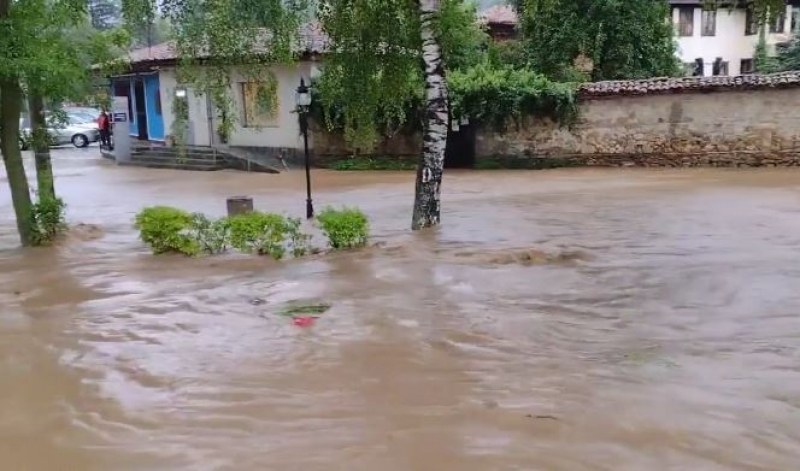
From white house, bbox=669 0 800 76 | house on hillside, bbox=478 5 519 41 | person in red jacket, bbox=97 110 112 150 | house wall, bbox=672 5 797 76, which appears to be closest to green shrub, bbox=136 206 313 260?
house on hillside, bbox=478 5 519 41

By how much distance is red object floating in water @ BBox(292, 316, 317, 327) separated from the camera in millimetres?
7406

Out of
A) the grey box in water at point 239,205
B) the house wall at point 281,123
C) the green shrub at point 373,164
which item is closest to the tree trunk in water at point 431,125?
the grey box in water at point 239,205

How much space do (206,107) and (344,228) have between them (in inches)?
662

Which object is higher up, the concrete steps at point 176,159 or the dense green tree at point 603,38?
the dense green tree at point 603,38

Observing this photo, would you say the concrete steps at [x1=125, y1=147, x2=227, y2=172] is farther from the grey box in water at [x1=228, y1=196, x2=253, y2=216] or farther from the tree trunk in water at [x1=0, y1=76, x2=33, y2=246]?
the tree trunk in water at [x1=0, y1=76, x2=33, y2=246]

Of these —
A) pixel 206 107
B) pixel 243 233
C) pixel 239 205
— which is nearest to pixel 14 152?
pixel 239 205

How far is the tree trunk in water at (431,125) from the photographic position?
11.4 metres

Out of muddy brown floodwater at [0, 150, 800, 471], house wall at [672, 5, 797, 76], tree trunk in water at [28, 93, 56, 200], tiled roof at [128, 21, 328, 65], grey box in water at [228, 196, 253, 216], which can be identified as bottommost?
muddy brown floodwater at [0, 150, 800, 471]

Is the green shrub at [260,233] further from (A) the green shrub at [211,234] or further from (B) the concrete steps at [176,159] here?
(B) the concrete steps at [176,159]

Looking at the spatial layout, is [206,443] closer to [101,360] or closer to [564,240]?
[101,360]

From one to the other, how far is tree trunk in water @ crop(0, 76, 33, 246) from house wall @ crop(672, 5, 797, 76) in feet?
111

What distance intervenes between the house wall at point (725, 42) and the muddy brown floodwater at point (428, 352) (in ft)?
95.1

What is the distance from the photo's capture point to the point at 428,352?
650cm

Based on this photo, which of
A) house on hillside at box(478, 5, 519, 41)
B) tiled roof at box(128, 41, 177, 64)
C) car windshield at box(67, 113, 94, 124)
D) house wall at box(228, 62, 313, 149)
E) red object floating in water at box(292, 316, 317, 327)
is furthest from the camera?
car windshield at box(67, 113, 94, 124)
